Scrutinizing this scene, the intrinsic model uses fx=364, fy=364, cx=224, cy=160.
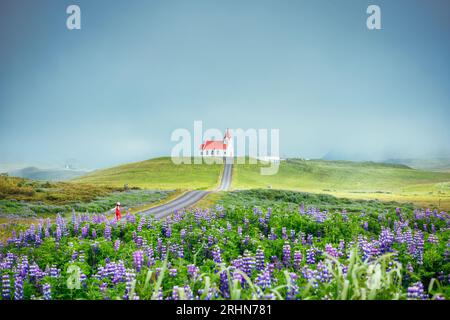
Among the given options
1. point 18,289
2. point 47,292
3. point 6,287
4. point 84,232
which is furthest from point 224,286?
point 84,232

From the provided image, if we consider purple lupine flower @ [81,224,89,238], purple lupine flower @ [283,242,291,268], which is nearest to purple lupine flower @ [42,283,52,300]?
purple lupine flower @ [283,242,291,268]

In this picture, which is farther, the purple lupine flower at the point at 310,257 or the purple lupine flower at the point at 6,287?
the purple lupine flower at the point at 310,257

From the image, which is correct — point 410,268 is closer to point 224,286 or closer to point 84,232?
point 224,286

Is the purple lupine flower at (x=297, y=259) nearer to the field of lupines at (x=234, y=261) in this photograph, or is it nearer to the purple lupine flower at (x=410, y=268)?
the field of lupines at (x=234, y=261)

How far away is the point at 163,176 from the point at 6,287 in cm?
6012

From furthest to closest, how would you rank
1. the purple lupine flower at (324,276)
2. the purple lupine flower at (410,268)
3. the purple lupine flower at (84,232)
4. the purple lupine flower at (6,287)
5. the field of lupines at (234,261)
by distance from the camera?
the purple lupine flower at (84,232) → the purple lupine flower at (410,268) → the purple lupine flower at (6,287) → the purple lupine flower at (324,276) → the field of lupines at (234,261)

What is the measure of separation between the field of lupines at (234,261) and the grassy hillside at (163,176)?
4315 centimetres

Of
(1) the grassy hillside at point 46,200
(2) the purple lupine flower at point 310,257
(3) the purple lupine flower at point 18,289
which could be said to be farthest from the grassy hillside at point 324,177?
(3) the purple lupine flower at point 18,289

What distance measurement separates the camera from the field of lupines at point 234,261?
4.12m

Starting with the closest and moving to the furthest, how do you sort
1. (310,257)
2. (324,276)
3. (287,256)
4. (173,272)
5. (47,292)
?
1. (324,276)
2. (47,292)
3. (173,272)
4. (310,257)
5. (287,256)

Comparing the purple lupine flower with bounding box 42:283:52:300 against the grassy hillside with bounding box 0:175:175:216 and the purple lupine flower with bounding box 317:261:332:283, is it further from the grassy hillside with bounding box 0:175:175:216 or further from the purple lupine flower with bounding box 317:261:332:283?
the grassy hillside with bounding box 0:175:175:216

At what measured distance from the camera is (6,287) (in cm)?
616

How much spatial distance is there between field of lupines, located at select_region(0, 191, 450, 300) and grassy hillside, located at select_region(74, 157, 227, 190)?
43151mm

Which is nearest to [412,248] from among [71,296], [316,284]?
[316,284]
